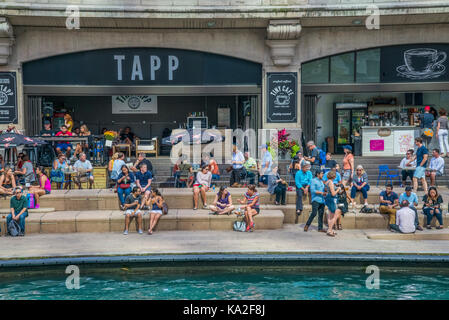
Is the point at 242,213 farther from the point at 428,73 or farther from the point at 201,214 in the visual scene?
the point at 428,73

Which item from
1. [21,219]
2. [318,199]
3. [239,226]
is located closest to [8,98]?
[21,219]

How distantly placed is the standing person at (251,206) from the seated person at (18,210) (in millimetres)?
6215

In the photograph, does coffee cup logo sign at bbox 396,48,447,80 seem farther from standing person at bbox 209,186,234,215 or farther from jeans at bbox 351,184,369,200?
standing person at bbox 209,186,234,215

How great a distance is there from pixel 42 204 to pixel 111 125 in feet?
34.2

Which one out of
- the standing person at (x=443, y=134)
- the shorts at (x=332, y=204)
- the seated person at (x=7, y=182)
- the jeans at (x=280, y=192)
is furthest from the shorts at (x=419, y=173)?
the seated person at (x=7, y=182)

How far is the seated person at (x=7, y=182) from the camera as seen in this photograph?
18609 mm

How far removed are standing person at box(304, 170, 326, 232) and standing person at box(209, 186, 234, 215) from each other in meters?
2.27

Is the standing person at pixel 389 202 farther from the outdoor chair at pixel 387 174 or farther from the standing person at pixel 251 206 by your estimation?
the outdoor chair at pixel 387 174

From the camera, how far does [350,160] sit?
19.5 m

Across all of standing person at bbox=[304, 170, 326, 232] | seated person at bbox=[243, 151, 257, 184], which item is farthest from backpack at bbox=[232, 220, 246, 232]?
seated person at bbox=[243, 151, 257, 184]

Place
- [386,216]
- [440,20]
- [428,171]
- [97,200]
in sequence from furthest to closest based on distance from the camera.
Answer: [440,20] → [428,171] → [97,200] → [386,216]

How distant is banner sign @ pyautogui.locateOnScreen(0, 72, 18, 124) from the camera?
22891 millimetres

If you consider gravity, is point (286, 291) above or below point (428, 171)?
below
